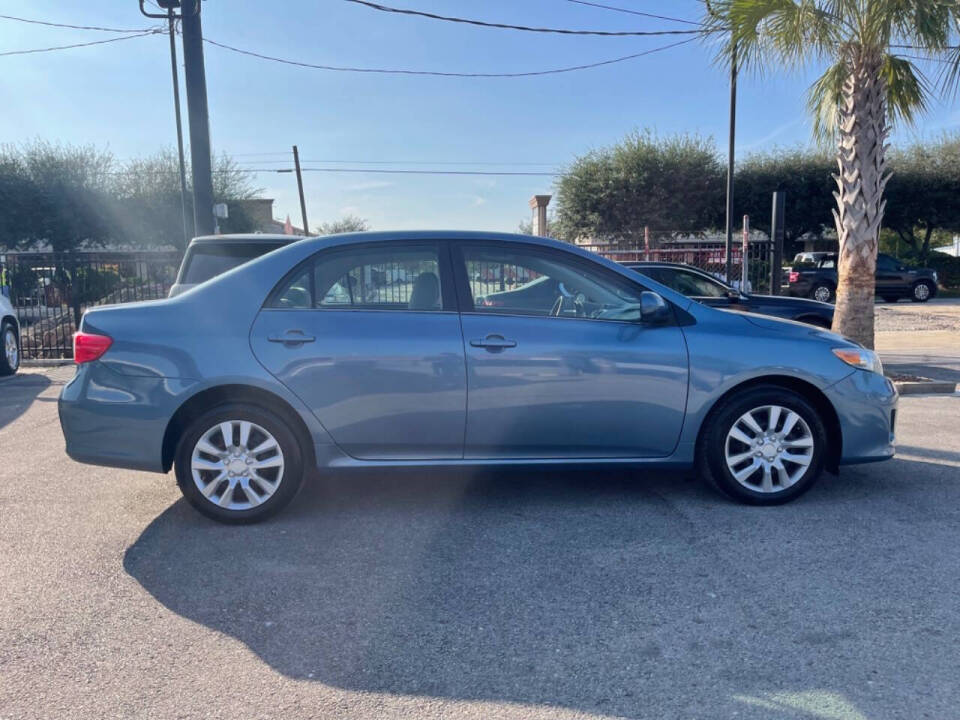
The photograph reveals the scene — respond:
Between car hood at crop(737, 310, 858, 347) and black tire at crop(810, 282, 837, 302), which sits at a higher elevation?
car hood at crop(737, 310, 858, 347)

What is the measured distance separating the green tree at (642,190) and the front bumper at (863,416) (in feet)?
92.9

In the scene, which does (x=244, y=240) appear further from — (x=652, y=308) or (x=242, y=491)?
(x=652, y=308)

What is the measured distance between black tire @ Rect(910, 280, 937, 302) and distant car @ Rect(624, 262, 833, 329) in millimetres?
17731

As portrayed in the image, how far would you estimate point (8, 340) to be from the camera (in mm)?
11227

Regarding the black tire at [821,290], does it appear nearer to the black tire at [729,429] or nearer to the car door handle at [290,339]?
the black tire at [729,429]

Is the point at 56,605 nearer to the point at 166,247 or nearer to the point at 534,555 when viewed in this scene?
the point at 534,555

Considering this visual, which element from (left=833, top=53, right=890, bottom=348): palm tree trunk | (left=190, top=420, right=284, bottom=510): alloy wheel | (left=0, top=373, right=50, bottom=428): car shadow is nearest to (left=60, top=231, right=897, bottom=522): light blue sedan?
(left=190, top=420, right=284, bottom=510): alloy wheel

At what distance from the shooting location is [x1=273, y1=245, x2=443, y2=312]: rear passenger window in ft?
15.6

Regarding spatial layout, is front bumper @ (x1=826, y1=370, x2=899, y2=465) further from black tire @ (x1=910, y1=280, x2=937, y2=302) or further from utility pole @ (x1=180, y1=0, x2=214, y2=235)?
black tire @ (x1=910, y1=280, x2=937, y2=302)

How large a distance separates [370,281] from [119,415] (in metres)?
1.62

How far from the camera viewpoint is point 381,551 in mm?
4309

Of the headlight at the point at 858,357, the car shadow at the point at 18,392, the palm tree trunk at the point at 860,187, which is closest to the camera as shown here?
the headlight at the point at 858,357

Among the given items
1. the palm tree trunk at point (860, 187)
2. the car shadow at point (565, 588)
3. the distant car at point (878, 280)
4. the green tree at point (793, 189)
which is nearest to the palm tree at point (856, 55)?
the palm tree trunk at point (860, 187)

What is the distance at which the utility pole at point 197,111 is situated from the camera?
10.7 metres
